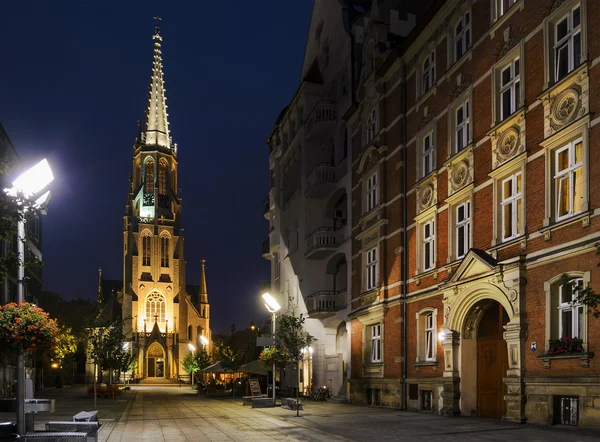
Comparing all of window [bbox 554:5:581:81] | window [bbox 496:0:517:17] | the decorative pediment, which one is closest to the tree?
the decorative pediment

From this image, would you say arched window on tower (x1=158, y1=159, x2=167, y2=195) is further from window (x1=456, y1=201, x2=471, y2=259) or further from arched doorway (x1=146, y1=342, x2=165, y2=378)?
window (x1=456, y1=201, x2=471, y2=259)

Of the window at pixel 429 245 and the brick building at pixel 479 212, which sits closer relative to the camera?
the brick building at pixel 479 212

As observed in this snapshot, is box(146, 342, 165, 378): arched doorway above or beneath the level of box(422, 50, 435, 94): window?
beneath

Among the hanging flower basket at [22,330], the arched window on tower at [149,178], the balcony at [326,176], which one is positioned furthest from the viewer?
the arched window on tower at [149,178]

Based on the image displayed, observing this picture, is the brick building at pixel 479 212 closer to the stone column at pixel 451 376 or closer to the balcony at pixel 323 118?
the stone column at pixel 451 376

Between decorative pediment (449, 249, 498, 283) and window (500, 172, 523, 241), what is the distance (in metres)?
→ 0.83

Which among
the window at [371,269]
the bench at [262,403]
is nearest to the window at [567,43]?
the window at [371,269]

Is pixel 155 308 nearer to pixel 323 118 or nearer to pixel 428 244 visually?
pixel 323 118

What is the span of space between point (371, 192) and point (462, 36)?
9549mm

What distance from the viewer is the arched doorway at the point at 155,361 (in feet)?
311

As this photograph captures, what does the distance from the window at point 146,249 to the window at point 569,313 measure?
89.4 metres

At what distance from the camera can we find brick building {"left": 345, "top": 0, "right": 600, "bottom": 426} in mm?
17266

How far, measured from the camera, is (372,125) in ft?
105

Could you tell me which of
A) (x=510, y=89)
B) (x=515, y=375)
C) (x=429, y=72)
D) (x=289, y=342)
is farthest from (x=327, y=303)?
(x=510, y=89)
